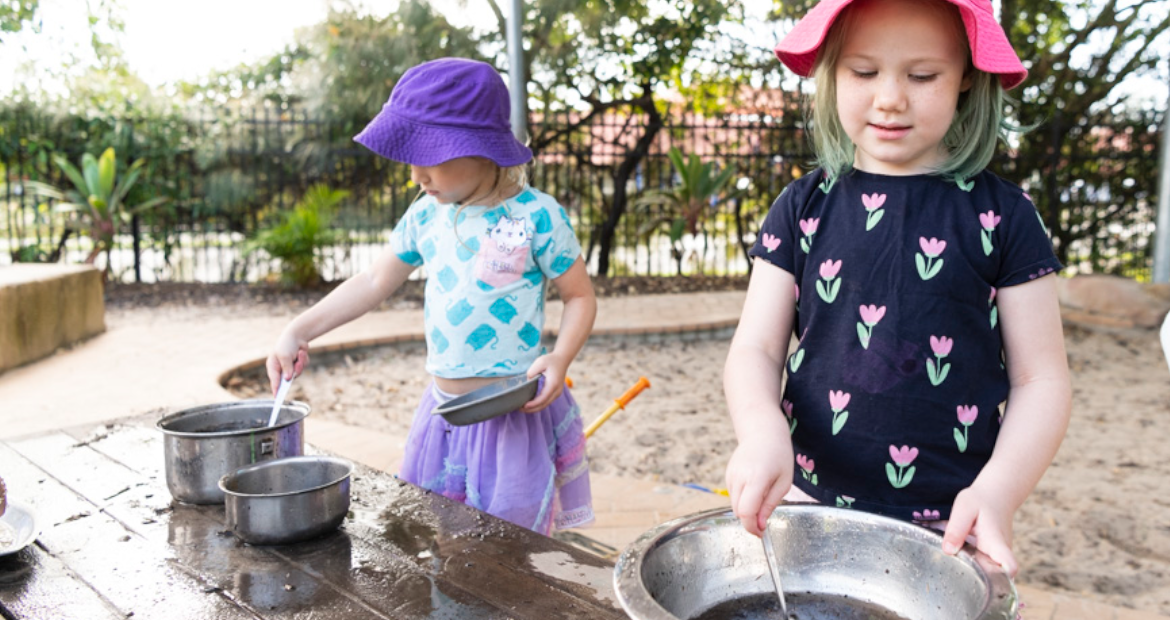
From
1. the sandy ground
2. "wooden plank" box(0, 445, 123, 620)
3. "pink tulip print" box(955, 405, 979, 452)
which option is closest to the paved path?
the sandy ground

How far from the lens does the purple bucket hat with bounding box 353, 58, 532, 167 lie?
1.93 meters

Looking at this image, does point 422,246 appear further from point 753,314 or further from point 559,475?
point 753,314

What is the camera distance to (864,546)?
0.96 metres

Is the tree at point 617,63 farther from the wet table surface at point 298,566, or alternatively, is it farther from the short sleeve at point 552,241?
the wet table surface at point 298,566

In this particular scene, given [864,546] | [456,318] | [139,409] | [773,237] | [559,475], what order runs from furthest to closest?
[139,409] < [559,475] < [456,318] < [773,237] < [864,546]

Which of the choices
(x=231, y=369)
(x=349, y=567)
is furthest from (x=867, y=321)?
(x=231, y=369)

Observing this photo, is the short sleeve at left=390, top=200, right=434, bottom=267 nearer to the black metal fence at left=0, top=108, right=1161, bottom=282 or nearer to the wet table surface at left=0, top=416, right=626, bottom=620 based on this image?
the wet table surface at left=0, top=416, right=626, bottom=620

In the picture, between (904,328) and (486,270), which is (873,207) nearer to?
(904,328)

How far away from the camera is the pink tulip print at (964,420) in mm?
1254

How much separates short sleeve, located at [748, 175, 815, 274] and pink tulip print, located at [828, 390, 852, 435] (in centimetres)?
19

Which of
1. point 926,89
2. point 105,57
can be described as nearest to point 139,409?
point 926,89

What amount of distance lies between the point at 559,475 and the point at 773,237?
3.68 feet

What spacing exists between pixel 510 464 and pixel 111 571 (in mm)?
922

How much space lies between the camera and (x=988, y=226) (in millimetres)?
1232
